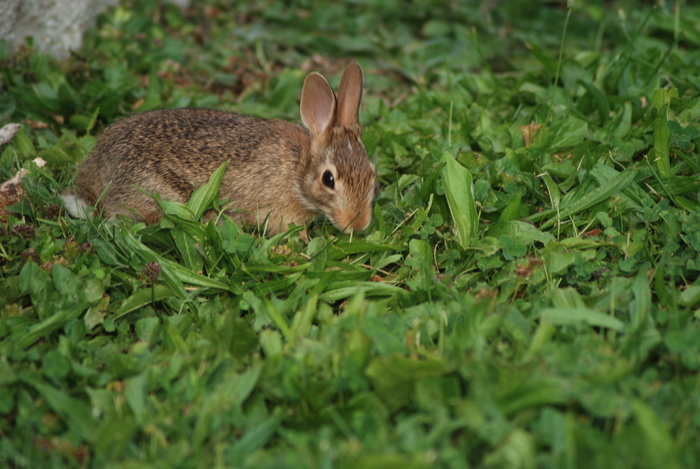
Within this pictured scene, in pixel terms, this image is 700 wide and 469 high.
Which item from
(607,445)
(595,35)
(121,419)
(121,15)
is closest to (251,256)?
(121,419)

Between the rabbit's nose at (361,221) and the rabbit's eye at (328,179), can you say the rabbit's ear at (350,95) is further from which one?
the rabbit's nose at (361,221)

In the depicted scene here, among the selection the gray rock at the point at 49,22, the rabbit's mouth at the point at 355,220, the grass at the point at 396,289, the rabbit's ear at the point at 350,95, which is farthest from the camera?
the gray rock at the point at 49,22

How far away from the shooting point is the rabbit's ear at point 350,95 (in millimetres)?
4520

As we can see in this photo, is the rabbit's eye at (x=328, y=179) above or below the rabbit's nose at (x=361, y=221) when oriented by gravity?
above

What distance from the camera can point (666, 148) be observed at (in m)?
4.39

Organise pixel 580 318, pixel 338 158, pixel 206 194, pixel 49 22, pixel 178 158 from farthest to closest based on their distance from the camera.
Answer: pixel 49 22 < pixel 178 158 < pixel 338 158 < pixel 206 194 < pixel 580 318

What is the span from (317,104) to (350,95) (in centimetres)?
25

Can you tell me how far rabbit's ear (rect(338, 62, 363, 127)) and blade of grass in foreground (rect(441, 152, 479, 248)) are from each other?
761 millimetres

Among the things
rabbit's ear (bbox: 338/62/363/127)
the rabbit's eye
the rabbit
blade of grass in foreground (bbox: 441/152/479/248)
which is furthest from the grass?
rabbit's ear (bbox: 338/62/363/127)

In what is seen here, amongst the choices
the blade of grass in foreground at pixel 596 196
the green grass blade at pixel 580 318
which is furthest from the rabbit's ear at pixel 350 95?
the green grass blade at pixel 580 318

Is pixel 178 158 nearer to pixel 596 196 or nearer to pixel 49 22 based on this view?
pixel 49 22

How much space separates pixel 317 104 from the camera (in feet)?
15.5

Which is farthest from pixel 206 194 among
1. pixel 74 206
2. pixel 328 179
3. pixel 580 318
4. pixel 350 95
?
pixel 580 318

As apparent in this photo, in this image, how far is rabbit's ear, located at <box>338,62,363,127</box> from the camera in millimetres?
4520
